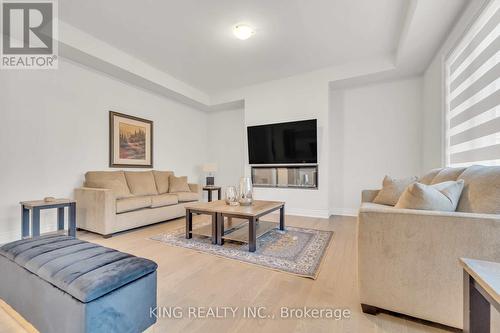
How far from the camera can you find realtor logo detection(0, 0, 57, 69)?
2533 mm

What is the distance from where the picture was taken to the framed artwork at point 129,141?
3875 millimetres

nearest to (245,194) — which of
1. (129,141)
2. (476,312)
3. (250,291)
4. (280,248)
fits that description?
(280,248)

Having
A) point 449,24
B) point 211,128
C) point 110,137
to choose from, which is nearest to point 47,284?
point 110,137

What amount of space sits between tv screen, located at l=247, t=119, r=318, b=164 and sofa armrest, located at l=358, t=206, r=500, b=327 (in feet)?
9.78

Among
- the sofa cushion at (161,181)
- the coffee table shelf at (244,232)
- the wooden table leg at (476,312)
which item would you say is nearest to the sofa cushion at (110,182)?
the sofa cushion at (161,181)

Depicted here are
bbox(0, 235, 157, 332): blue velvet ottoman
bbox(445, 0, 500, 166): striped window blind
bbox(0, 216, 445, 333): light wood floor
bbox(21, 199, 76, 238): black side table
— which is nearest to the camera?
bbox(0, 235, 157, 332): blue velvet ottoman

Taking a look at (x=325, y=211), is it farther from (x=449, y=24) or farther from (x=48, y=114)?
(x=48, y=114)

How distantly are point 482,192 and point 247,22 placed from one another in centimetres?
285

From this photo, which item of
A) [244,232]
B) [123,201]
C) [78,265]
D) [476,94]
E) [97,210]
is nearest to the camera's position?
[78,265]

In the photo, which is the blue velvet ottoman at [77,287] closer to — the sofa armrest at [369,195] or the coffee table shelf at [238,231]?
the coffee table shelf at [238,231]

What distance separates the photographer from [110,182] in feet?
10.7

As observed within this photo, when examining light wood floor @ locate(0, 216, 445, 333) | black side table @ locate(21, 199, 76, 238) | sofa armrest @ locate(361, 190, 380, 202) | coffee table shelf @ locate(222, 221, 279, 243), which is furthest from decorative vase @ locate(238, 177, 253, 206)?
black side table @ locate(21, 199, 76, 238)

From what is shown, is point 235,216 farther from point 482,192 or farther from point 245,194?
point 482,192

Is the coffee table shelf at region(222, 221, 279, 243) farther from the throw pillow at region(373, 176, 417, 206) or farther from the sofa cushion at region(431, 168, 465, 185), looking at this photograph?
the sofa cushion at region(431, 168, 465, 185)
